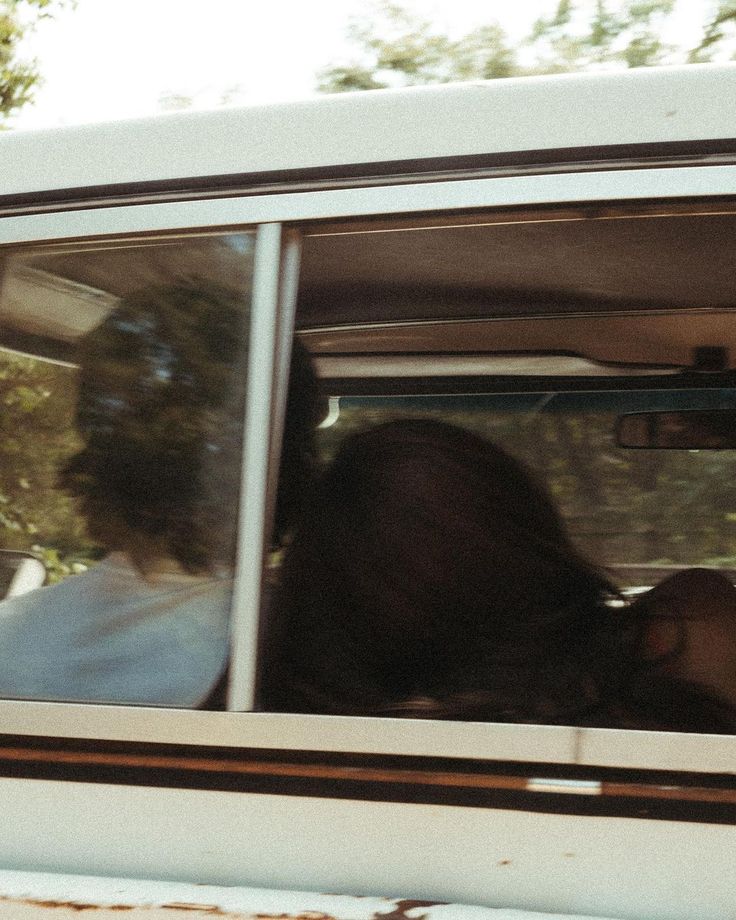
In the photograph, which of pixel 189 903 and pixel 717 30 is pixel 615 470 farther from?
pixel 717 30

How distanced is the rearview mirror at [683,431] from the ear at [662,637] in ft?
2.67

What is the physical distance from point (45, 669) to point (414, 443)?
28.7 inches

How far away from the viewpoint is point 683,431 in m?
2.61

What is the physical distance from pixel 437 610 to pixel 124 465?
22.5 inches

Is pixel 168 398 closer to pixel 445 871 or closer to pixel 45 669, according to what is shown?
pixel 45 669

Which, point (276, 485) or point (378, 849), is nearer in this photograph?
point (378, 849)

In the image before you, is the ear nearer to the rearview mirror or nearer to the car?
the car

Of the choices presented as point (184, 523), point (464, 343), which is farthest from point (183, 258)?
point (464, 343)

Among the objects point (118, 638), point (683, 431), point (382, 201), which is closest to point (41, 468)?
point (118, 638)

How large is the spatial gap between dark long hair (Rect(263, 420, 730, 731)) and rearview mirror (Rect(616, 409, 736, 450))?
2.54 ft

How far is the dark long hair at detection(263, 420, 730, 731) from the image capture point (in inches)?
66.1

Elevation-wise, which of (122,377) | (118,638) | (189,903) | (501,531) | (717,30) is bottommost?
(189,903)

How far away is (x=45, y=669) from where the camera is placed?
5.19 ft

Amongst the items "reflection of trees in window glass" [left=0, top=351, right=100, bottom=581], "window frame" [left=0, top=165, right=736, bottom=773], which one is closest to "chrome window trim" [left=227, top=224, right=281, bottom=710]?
"window frame" [left=0, top=165, right=736, bottom=773]
